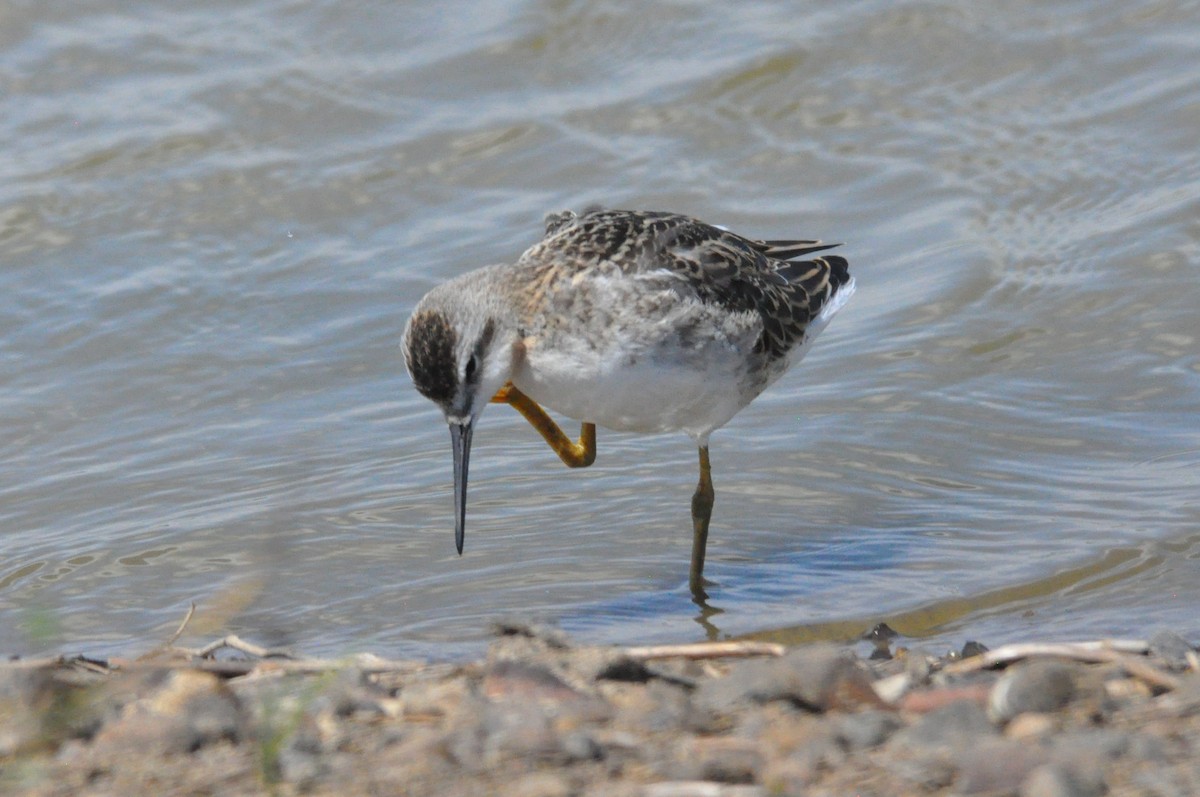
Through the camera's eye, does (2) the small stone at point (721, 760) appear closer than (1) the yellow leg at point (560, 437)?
Yes

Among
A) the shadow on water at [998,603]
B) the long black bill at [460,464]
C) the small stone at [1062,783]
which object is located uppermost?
the long black bill at [460,464]

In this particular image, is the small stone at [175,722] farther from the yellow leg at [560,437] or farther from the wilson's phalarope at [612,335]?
the yellow leg at [560,437]

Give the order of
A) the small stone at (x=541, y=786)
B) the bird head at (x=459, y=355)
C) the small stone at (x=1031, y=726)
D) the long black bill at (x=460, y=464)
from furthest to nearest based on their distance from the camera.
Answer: the long black bill at (x=460, y=464) < the bird head at (x=459, y=355) < the small stone at (x=1031, y=726) < the small stone at (x=541, y=786)

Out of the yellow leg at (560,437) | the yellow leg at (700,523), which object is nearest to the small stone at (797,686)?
the yellow leg at (700,523)

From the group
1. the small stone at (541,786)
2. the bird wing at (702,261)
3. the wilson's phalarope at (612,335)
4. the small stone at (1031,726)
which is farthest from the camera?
the bird wing at (702,261)

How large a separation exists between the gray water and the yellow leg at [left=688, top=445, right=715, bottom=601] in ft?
0.47

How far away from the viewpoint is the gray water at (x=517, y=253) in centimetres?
683

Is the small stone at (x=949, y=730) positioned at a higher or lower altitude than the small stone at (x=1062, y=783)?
higher

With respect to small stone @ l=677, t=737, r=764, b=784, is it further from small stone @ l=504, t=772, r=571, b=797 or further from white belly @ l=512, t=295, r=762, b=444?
white belly @ l=512, t=295, r=762, b=444

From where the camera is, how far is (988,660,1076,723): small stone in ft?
13.8

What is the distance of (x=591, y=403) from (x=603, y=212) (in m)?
1.19

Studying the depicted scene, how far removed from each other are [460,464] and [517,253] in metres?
4.04

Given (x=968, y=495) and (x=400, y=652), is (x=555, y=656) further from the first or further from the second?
(x=968, y=495)

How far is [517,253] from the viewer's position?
1028 centimetres
